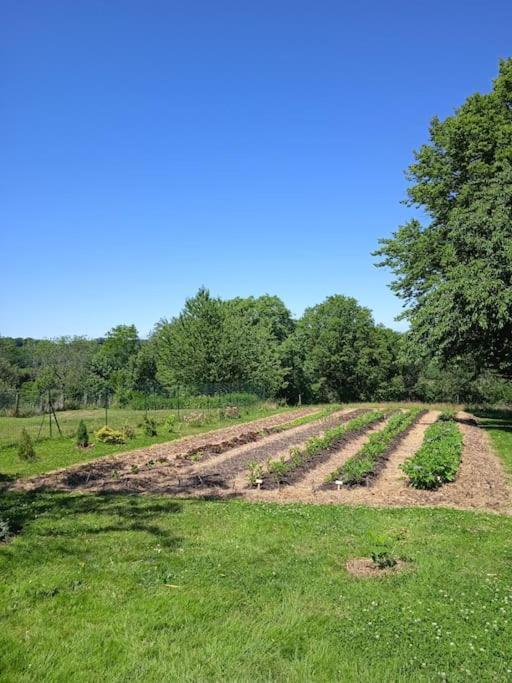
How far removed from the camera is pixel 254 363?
49469mm

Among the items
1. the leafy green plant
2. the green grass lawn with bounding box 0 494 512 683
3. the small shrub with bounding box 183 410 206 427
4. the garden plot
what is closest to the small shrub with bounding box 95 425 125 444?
the small shrub with bounding box 183 410 206 427

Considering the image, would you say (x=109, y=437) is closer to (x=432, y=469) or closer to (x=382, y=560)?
(x=432, y=469)

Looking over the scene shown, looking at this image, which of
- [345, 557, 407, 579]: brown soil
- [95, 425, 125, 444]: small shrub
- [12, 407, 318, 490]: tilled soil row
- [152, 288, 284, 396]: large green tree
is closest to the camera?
[345, 557, 407, 579]: brown soil

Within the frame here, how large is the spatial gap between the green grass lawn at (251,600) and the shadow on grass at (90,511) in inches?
2.6

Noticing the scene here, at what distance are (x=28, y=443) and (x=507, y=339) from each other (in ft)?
67.5

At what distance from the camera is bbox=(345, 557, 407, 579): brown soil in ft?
20.8

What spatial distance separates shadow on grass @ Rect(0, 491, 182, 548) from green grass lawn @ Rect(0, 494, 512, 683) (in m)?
0.07

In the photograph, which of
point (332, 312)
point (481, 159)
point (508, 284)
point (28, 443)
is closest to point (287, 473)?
point (28, 443)

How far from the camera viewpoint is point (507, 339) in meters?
23.4

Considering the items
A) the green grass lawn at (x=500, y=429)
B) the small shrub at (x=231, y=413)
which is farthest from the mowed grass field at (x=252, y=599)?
the small shrub at (x=231, y=413)

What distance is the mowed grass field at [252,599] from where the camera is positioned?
169 inches

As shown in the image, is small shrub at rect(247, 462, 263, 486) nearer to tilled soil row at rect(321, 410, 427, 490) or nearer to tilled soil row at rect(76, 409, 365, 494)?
tilled soil row at rect(76, 409, 365, 494)

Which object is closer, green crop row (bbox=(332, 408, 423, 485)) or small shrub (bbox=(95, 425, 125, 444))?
green crop row (bbox=(332, 408, 423, 485))

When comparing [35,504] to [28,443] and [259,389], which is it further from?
[259,389]
